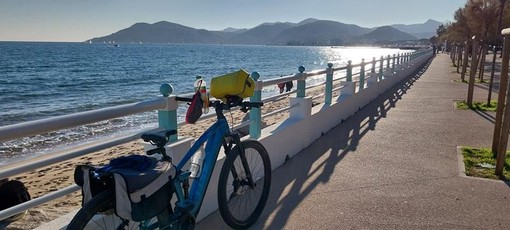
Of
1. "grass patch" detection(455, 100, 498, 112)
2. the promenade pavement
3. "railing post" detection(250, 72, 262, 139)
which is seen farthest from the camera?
"grass patch" detection(455, 100, 498, 112)

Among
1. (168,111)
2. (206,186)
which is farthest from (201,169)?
(168,111)

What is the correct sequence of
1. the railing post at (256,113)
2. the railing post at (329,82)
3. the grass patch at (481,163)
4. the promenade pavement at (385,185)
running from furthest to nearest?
the railing post at (329,82)
the grass patch at (481,163)
the railing post at (256,113)
the promenade pavement at (385,185)

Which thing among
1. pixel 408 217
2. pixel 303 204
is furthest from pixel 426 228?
pixel 303 204

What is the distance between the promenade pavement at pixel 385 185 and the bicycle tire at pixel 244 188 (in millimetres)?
164

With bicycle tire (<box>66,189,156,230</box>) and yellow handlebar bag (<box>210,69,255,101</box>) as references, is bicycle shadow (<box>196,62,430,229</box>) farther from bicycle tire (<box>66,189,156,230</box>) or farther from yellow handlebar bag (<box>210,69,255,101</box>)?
bicycle tire (<box>66,189,156,230</box>)

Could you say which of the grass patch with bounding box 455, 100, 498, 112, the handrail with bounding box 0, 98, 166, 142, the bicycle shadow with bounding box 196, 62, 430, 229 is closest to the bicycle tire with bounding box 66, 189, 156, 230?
the handrail with bounding box 0, 98, 166, 142

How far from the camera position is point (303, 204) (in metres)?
4.28

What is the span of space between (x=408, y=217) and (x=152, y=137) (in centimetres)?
274

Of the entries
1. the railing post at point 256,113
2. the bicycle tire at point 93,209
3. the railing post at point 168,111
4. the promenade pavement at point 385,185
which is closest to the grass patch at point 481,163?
the promenade pavement at point 385,185

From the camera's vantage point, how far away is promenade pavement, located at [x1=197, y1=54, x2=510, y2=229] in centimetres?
393

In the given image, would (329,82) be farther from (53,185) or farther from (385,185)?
(53,185)

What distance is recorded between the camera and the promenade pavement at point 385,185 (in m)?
3.93

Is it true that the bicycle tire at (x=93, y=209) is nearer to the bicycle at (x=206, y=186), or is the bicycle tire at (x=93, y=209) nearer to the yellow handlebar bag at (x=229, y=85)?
the bicycle at (x=206, y=186)

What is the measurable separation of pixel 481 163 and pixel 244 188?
3.84 meters
